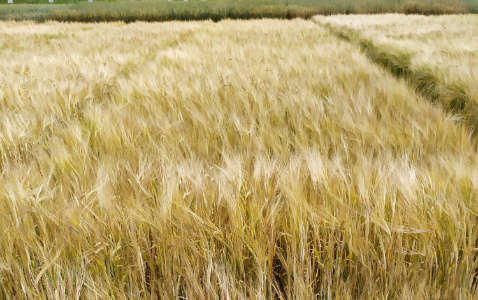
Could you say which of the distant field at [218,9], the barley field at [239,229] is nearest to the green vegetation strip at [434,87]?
the barley field at [239,229]

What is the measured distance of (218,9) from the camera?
54.7ft

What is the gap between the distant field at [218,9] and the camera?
1662 centimetres

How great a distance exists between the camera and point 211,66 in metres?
2.76

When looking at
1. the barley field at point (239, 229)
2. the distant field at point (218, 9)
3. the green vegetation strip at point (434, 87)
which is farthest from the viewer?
the distant field at point (218, 9)

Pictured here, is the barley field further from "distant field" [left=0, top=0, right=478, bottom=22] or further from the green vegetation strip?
"distant field" [left=0, top=0, right=478, bottom=22]

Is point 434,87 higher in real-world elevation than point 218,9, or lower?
lower

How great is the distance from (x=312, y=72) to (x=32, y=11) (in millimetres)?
20789

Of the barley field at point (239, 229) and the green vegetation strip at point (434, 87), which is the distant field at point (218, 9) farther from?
the barley field at point (239, 229)

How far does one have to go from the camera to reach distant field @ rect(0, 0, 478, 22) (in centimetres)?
1662

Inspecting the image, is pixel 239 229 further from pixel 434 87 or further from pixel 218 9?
pixel 218 9

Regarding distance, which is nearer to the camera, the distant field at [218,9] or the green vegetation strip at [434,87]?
the green vegetation strip at [434,87]

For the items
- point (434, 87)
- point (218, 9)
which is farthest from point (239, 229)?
point (218, 9)

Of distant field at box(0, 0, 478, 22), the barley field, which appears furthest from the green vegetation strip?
distant field at box(0, 0, 478, 22)

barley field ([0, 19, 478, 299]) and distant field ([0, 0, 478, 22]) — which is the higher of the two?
distant field ([0, 0, 478, 22])
